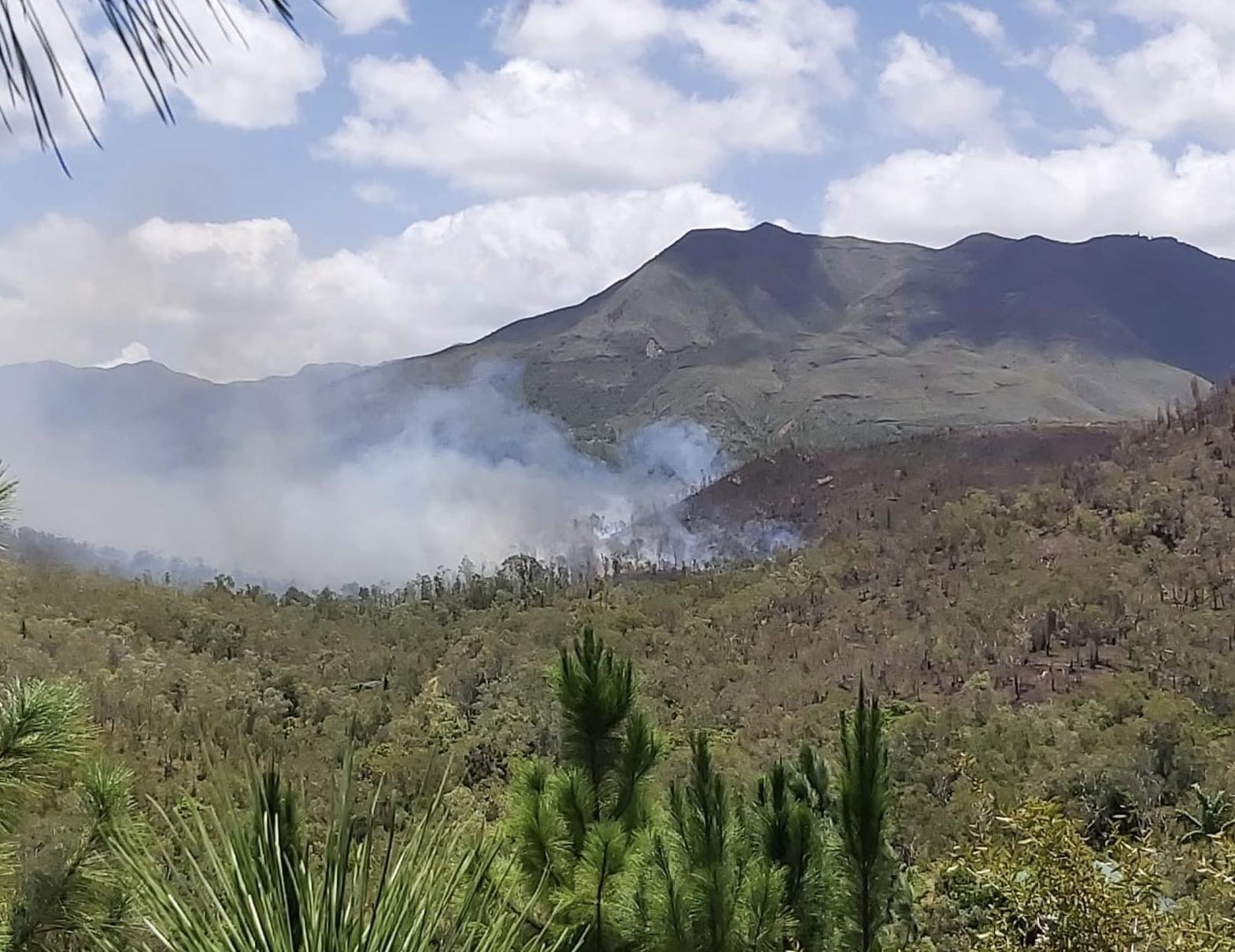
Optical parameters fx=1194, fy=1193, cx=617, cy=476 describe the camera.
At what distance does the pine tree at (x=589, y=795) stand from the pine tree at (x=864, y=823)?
0.99m

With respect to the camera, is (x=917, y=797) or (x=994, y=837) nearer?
(x=994, y=837)

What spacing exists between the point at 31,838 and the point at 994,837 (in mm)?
4948

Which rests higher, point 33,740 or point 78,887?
point 33,740

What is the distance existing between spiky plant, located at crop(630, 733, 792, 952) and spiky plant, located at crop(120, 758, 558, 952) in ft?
10.6

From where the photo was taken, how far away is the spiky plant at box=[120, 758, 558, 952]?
1757 mm

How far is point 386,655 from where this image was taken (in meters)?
88.2

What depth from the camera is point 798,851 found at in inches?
237

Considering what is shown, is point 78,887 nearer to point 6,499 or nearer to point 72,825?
point 72,825

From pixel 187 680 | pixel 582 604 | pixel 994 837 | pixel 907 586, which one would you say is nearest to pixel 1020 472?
pixel 907 586

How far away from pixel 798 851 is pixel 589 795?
1.18m

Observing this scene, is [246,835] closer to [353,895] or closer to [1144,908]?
[353,895]

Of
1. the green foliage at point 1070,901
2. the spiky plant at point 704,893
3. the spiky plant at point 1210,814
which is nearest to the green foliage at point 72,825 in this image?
the spiky plant at point 704,893

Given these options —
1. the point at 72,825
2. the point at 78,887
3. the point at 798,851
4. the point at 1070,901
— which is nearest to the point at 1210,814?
the point at 798,851

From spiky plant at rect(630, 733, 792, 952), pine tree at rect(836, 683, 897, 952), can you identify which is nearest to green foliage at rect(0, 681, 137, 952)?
spiky plant at rect(630, 733, 792, 952)
